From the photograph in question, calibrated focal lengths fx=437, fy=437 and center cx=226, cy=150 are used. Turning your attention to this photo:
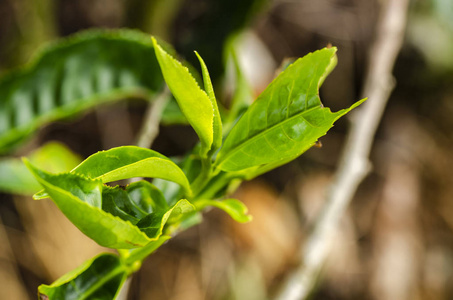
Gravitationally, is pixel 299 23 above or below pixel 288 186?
above

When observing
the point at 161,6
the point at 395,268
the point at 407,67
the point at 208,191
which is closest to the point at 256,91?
the point at 161,6

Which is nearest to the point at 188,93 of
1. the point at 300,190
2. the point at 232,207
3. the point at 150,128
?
the point at 232,207

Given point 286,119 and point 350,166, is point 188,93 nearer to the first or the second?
point 286,119

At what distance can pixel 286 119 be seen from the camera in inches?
14.3

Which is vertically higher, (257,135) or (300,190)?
(257,135)

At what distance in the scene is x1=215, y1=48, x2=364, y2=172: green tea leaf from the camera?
346 mm

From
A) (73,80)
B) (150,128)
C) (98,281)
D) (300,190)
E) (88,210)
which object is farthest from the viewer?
(300,190)

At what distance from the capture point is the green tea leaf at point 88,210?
0.98ft

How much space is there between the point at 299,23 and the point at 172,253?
3.13 ft

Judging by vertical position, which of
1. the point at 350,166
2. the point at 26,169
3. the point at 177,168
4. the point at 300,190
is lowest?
the point at 300,190

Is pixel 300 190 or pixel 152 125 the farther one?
pixel 300 190

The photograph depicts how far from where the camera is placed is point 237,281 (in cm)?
138

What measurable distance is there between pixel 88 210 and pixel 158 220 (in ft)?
0.20

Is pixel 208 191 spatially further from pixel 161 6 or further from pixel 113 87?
pixel 161 6
